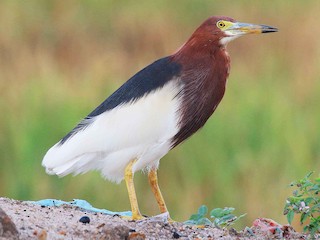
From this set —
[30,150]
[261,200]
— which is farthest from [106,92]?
[261,200]

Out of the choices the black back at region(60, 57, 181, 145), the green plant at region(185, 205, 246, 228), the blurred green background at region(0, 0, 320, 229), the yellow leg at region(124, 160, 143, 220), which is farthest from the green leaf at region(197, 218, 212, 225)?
the blurred green background at region(0, 0, 320, 229)

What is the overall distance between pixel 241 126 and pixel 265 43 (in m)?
1.55

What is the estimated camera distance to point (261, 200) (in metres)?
7.05

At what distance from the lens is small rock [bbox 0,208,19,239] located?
13.9 ft

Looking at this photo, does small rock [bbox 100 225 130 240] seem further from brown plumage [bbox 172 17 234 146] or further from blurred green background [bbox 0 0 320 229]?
blurred green background [bbox 0 0 320 229]

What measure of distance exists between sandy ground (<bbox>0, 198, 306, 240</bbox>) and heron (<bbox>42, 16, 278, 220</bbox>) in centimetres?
29

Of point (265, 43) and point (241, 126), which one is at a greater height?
point (265, 43)

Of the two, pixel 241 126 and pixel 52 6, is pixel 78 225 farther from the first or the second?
pixel 52 6

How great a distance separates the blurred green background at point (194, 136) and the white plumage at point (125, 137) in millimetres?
1458

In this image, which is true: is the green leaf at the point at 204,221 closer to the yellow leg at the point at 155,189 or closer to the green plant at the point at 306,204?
the yellow leg at the point at 155,189

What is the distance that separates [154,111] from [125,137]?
18cm

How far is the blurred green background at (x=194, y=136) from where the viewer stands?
709cm

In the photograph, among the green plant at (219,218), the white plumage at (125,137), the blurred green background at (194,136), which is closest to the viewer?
the green plant at (219,218)

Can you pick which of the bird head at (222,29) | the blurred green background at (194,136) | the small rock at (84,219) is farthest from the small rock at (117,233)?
the blurred green background at (194,136)
